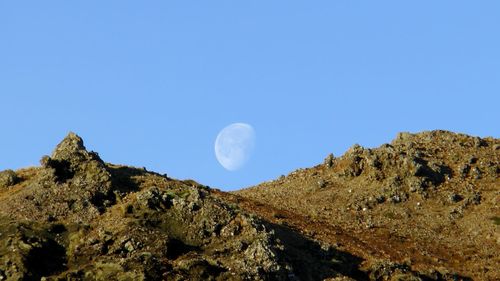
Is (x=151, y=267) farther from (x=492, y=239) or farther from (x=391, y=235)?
(x=492, y=239)

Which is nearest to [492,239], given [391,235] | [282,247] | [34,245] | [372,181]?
[391,235]

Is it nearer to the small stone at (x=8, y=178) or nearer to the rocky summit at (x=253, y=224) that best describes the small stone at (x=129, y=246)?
the rocky summit at (x=253, y=224)

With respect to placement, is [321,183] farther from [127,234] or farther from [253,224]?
[127,234]

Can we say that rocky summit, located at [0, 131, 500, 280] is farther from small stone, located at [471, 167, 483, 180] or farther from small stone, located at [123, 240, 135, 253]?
small stone, located at [471, 167, 483, 180]

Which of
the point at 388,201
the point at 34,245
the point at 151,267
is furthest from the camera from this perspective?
the point at 388,201

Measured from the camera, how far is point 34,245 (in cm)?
6209

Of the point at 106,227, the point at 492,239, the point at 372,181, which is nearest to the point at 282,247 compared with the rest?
the point at 106,227

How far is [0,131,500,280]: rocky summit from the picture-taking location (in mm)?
61062

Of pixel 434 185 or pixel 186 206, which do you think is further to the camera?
pixel 434 185

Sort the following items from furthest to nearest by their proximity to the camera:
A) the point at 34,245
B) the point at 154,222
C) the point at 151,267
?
1. the point at 154,222
2. the point at 34,245
3. the point at 151,267

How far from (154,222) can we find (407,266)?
26.5m

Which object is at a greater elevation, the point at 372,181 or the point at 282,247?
the point at 372,181

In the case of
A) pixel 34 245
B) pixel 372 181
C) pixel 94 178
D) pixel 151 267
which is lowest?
pixel 151 267

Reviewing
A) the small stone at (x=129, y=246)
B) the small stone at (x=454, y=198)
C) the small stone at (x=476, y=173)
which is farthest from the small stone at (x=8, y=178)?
the small stone at (x=476, y=173)
